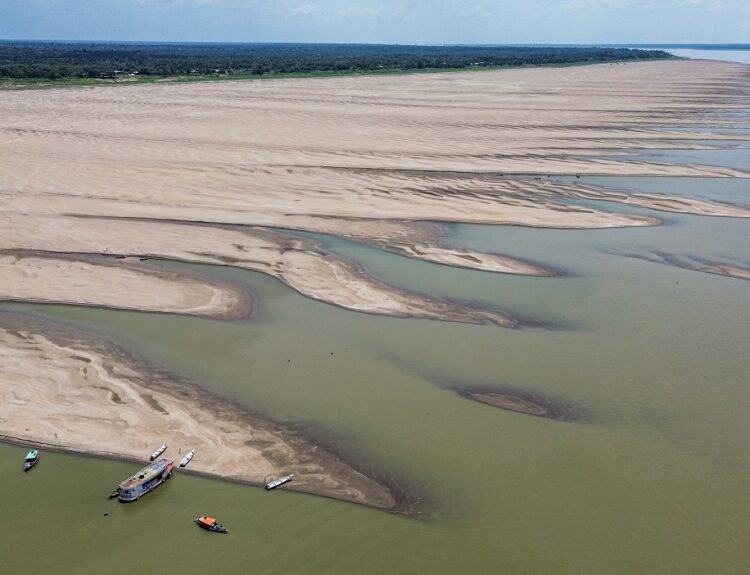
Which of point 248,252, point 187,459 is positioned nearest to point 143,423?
point 187,459

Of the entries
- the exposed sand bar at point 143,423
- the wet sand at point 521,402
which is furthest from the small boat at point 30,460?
the wet sand at point 521,402

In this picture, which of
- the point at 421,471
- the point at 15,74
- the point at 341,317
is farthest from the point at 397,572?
the point at 15,74

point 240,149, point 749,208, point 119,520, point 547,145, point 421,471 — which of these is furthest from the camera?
point 547,145

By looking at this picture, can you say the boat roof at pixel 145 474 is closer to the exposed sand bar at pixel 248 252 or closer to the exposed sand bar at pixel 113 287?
the exposed sand bar at pixel 113 287

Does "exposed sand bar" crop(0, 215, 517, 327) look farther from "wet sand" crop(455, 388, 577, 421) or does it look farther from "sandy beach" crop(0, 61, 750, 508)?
"wet sand" crop(455, 388, 577, 421)

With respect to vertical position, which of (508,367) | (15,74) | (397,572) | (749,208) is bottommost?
(397,572)

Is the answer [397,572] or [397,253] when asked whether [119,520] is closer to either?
[397,572]

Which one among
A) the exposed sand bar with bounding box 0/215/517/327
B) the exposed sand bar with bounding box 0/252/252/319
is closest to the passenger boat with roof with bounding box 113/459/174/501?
the exposed sand bar with bounding box 0/252/252/319
